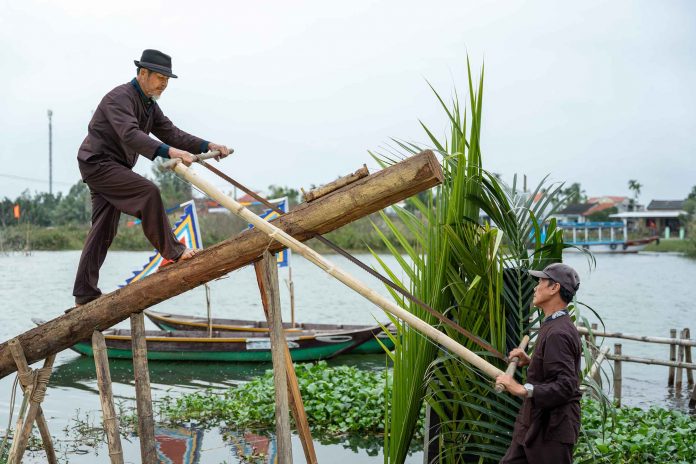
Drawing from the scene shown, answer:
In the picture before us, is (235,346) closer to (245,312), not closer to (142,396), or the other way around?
(142,396)

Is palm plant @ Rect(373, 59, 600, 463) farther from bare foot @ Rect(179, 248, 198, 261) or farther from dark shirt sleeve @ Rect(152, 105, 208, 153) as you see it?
dark shirt sleeve @ Rect(152, 105, 208, 153)

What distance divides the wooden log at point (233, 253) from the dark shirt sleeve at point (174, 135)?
992 millimetres

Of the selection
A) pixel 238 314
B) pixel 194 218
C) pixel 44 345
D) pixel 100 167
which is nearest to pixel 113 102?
pixel 100 167

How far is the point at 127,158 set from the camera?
16.5 feet

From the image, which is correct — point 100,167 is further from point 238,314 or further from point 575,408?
point 238,314

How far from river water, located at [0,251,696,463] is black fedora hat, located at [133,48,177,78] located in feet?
7.02

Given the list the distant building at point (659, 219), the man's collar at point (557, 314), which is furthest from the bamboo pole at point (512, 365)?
the distant building at point (659, 219)

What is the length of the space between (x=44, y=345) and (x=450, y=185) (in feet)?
10.2

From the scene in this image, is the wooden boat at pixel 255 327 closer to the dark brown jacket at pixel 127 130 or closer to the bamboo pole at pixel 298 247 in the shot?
the dark brown jacket at pixel 127 130

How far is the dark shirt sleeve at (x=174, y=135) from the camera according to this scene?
5312 mm

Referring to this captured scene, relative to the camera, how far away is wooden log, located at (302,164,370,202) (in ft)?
14.0

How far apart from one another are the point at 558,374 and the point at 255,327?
13.9m

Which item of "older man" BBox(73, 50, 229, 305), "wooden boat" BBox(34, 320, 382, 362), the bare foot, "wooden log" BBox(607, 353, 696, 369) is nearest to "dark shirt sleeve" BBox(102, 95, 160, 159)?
"older man" BBox(73, 50, 229, 305)

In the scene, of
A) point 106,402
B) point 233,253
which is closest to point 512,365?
point 233,253
